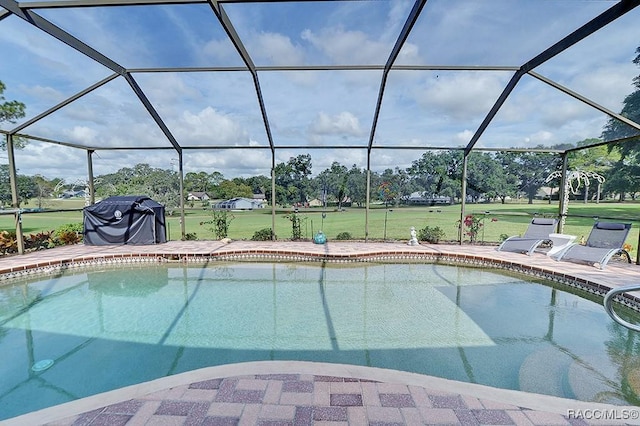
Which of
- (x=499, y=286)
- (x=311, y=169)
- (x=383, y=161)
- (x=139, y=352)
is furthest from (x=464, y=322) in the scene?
(x=311, y=169)

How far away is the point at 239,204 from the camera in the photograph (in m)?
11.2

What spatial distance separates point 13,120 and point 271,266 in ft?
30.6

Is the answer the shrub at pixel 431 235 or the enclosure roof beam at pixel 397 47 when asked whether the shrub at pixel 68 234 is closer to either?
the enclosure roof beam at pixel 397 47

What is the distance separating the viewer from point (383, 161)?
29.2ft

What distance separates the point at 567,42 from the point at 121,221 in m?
10.2

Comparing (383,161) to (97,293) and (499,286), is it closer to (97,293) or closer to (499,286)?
(499,286)

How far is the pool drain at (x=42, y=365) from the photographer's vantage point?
2973mm

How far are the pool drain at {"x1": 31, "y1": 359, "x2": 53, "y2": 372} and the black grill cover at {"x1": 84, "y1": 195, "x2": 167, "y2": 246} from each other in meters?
5.49

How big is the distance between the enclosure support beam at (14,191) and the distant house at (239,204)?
14.5 feet

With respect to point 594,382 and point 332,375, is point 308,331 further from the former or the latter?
point 594,382

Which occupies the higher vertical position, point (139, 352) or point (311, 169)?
point (311, 169)

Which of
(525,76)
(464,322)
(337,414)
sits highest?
(525,76)

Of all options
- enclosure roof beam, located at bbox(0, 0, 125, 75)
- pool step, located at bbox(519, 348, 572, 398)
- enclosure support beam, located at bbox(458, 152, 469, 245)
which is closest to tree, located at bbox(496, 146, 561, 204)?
enclosure support beam, located at bbox(458, 152, 469, 245)

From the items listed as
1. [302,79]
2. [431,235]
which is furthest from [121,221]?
[431,235]
